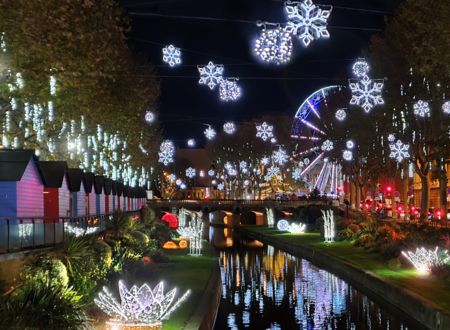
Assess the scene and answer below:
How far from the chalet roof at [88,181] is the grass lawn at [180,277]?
1196cm

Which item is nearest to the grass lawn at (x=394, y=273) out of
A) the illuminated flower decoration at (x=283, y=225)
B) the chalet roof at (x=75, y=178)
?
the chalet roof at (x=75, y=178)

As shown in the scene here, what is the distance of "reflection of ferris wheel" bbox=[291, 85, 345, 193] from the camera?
306 ft

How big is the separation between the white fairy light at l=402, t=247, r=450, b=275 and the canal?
9.10 ft

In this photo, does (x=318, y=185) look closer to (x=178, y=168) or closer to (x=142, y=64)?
(x=142, y=64)

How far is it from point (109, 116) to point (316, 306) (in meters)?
24.2

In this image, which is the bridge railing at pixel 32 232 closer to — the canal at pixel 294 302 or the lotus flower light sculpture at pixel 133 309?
the lotus flower light sculpture at pixel 133 309

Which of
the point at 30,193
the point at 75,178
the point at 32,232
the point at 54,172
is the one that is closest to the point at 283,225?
the point at 75,178

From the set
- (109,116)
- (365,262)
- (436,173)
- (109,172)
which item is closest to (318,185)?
(436,173)

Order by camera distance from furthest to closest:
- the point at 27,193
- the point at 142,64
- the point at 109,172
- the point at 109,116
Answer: the point at 142,64 < the point at 109,172 < the point at 109,116 < the point at 27,193

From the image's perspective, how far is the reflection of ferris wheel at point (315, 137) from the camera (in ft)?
306

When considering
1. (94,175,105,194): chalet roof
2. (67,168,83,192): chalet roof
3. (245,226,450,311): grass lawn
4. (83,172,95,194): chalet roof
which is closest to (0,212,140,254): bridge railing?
(245,226,450,311): grass lawn

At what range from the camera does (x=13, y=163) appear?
101 feet

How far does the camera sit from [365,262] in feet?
119

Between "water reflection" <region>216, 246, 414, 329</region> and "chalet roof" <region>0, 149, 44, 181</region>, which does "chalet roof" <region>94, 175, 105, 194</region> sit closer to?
"water reflection" <region>216, 246, 414, 329</region>
